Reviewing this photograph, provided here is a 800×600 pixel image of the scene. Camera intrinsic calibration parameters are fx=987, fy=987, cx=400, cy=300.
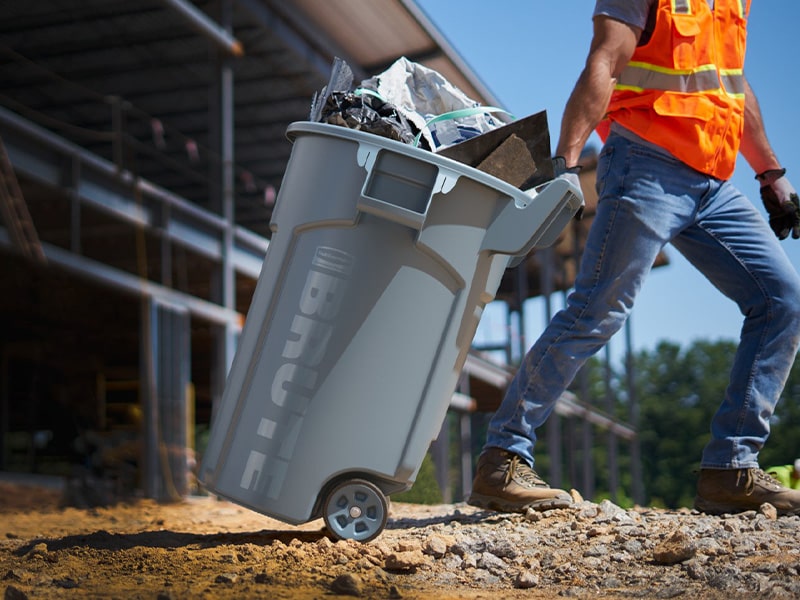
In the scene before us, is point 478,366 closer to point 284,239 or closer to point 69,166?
point 69,166

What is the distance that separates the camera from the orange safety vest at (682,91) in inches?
121

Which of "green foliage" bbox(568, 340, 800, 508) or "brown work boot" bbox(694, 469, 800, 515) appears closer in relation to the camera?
"brown work boot" bbox(694, 469, 800, 515)

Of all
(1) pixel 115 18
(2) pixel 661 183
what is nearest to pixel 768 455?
(1) pixel 115 18

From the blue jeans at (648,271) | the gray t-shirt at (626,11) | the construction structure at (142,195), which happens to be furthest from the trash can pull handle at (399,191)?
the construction structure at (142,195)

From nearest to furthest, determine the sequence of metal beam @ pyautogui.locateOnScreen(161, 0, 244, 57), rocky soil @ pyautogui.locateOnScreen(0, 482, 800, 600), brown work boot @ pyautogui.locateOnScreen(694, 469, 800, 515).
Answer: rocky soil @ pyautogui.locateOnScreen(0, 482, 800, 600) → brown work boot @ pyautogui.locateOnScreen(694, 469, 800, 515) → metal beam @ pyautogui.locateOnScreen(161, 0, 244, 57)

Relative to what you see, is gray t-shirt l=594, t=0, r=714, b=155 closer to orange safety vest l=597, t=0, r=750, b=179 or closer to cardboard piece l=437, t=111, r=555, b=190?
orange safety vest l=597, t=0, r=750, b=179

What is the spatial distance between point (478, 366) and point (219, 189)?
679 cm

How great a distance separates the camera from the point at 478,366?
53.3 feet

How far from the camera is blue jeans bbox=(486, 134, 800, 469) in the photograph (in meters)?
3.04

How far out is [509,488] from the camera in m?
3.10

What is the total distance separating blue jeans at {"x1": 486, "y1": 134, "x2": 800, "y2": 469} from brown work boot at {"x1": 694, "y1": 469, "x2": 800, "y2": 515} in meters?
0.04

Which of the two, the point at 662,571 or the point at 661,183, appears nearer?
the point at 662,571

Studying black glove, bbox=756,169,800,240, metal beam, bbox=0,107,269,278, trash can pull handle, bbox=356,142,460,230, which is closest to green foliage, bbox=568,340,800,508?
metal beam, bbox=0,107,269,278

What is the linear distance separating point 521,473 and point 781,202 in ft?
4.59
